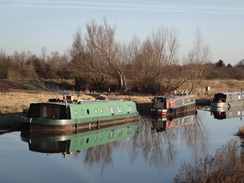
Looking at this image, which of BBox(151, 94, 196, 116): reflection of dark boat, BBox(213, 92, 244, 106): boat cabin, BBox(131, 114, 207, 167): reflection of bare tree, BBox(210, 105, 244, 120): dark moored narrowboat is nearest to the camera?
BBox(131, 114, 207, 167): reflection of bare tree

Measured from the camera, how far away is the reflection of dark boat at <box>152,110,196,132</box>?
26.2 metres

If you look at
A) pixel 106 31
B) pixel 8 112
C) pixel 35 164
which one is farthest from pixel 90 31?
pixel 35 164

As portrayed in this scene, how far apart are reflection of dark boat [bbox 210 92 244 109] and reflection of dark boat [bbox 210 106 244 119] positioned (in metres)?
0.34

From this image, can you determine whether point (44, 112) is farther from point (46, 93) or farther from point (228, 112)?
point (228, 112)

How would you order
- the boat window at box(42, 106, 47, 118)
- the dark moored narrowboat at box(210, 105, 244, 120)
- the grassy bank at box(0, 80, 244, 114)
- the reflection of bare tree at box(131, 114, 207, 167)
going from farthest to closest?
the dark moored narrowboat at box(210, 105, 244, 120) → the grassy bank at box(0, 80, 244, 114) → the boat window at box(42, 106, 47, 118) → the reflection of bare tree at box(131, 114, 207, 167)

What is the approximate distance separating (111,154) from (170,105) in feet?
46.1

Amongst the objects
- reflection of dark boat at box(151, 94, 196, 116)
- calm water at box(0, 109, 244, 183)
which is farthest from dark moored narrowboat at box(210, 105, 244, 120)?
calm water at box(0, 109, 244, 183)

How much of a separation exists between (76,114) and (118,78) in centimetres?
2394

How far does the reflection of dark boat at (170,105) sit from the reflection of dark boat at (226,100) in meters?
2.61

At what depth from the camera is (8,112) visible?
24.8m

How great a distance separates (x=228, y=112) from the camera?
34.8 m

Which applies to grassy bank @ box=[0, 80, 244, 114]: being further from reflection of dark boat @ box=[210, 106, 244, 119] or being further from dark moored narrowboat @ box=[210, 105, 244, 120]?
reflection of dark boat @ box=[210, 106, 244, 119]

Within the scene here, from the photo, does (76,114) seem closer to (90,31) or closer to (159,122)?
(159,122)

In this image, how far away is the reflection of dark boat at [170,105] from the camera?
98.9 ft
